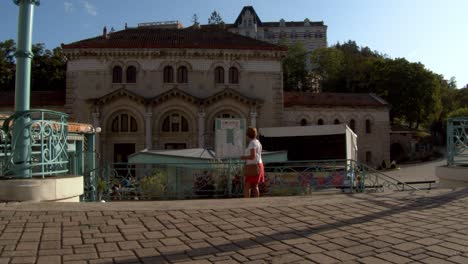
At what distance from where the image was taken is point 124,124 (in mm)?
30203

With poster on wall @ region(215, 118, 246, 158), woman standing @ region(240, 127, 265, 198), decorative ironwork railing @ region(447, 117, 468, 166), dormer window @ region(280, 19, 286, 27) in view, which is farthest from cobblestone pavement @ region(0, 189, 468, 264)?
dormer window @ region(280, 19, 286, 27)

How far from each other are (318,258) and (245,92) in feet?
92.7

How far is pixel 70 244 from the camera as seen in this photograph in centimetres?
403

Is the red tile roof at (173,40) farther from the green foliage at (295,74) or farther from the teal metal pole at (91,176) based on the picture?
the green foliage at (295,74)

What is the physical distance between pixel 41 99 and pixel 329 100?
25.7 m

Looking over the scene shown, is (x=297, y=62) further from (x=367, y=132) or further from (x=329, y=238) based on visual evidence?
(x=329, y=238)

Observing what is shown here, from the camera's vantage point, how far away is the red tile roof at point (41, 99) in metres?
30.6

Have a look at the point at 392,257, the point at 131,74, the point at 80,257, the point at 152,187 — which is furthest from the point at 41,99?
the point at 392,257

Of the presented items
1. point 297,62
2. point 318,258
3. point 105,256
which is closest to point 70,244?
point 105,256

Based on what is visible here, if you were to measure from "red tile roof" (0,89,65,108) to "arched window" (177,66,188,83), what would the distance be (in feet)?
32.6

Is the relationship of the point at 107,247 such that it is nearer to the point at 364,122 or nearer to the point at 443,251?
the point at 443,251

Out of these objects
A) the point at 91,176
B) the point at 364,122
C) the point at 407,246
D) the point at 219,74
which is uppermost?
the point at 219,74

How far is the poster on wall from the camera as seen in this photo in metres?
10.5

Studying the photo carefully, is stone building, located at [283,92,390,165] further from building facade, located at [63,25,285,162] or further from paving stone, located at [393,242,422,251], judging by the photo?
paving stone, located at [393,242,422,251]
